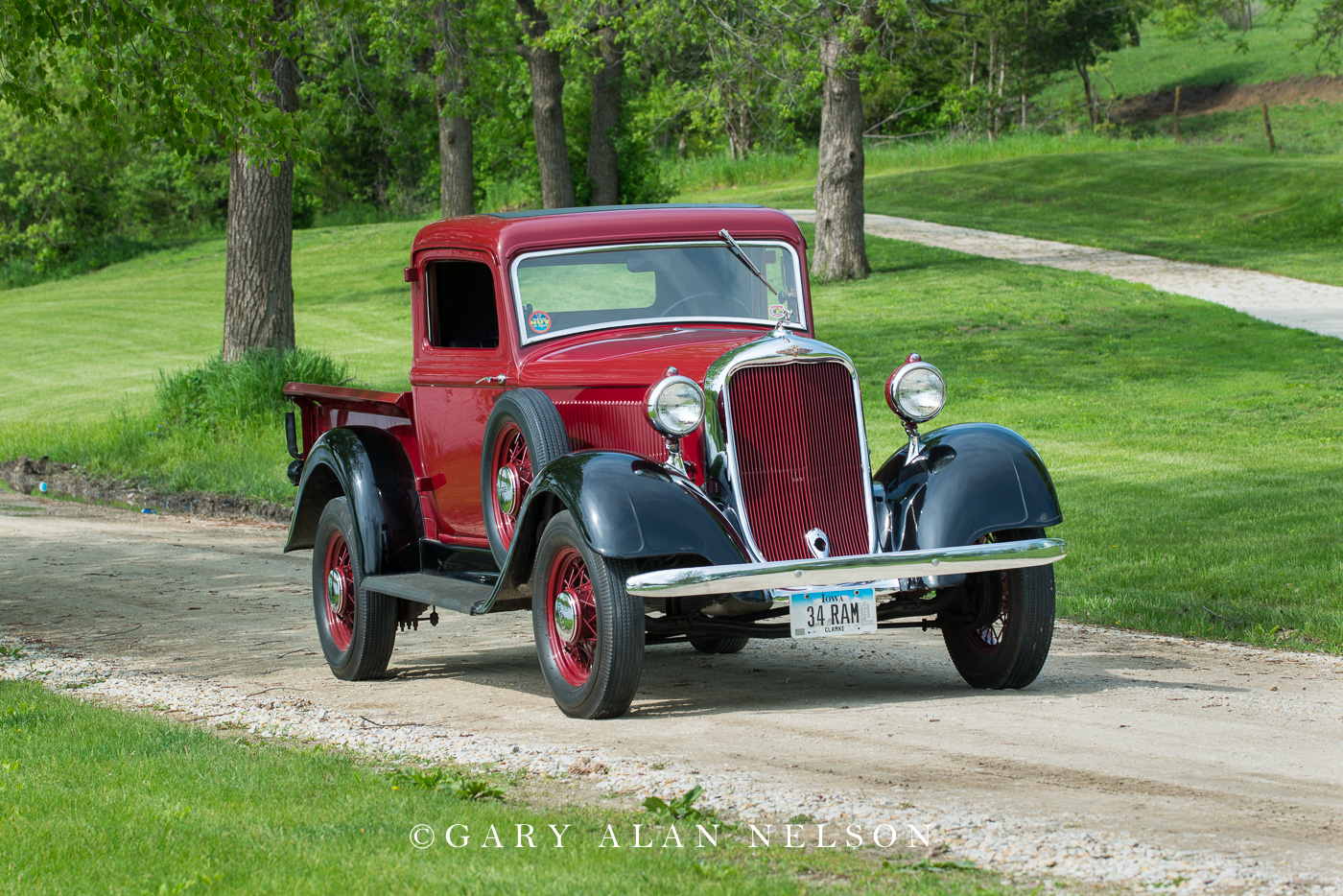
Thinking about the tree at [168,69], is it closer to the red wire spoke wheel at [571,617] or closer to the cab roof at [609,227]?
the cab roof at [609,227]

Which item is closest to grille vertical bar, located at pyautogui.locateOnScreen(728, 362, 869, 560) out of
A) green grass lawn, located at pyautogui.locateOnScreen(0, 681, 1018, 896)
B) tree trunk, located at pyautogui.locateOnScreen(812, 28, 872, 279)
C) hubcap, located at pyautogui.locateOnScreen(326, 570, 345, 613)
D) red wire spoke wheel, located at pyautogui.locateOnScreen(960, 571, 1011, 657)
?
red wire spoke wheel, located at pyautogui.locateOnScreen(960, 571, 1011, 657)

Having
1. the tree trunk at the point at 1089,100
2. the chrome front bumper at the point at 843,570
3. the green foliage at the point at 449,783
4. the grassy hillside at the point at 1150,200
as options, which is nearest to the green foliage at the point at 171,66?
the chrome front bumper at the point at 843,570

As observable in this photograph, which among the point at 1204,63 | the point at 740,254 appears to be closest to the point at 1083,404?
the point at 740,254

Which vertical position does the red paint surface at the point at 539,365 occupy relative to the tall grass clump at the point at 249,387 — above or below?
above

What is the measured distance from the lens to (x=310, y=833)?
14.4ft

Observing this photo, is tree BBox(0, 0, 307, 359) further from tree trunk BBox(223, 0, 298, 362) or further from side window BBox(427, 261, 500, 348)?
tree trunk BBox(223, 0, 298, 362)

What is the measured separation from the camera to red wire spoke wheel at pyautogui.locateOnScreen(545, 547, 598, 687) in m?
6.16

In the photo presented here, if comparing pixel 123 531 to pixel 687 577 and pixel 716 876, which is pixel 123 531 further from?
pixel 716 876

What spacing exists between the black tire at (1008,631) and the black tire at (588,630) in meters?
1.75

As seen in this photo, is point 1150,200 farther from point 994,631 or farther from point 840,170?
point 994,631

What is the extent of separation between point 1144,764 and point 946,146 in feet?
145

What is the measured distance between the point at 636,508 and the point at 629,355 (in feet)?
3.57

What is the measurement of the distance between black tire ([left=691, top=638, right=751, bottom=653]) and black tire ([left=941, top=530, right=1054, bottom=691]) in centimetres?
152

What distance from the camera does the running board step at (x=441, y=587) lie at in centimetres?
662
